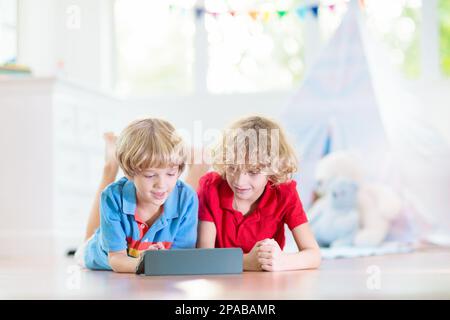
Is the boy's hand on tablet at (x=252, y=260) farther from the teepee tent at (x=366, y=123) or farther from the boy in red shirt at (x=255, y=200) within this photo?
the teepee tent at (x=366, y=123)

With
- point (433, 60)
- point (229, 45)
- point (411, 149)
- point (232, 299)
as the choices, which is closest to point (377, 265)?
point (232, 299)

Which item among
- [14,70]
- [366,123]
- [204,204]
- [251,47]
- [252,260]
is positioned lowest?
[252,260]

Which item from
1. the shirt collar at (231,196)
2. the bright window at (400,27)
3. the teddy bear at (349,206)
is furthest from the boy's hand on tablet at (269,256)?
the bright window at (400,27)

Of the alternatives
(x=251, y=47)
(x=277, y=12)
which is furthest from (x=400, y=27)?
(x=251, y=47)

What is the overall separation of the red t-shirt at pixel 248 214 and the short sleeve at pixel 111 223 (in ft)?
0.69

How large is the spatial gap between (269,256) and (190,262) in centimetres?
19

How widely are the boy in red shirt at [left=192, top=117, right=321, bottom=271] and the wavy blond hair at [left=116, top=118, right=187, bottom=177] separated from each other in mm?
126

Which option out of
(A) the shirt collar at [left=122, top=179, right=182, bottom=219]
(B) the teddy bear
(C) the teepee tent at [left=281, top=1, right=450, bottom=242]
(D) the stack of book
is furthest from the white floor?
(D) the stack of book

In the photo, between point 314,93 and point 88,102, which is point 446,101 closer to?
point 314,93

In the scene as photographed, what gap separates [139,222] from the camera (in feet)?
5.14

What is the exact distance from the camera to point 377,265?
1.94 meters

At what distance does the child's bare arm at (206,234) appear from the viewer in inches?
65.0

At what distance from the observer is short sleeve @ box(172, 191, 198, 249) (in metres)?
1.57

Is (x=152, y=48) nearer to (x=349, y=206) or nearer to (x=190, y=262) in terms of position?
(x=349, y=206)
